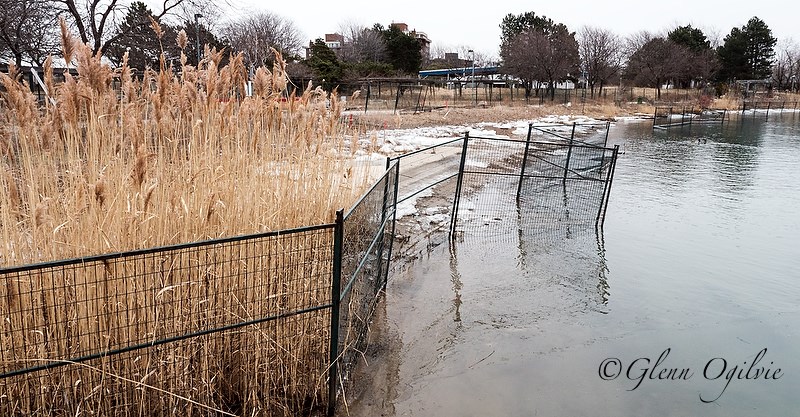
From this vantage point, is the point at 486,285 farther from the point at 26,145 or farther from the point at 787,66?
the point at 787,66

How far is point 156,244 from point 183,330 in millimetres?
522

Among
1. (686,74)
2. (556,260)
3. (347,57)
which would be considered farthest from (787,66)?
(556,260)

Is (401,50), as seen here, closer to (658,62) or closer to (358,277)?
(658,62)

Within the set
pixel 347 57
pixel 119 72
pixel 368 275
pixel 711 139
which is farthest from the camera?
pixel 347 57

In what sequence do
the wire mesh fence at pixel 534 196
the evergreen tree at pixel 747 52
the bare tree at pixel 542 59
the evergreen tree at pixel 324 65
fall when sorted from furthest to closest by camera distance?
the evergreen tree at pixel 747 52 → the bare tree at pixel 542 59 → the evergreen tree at pixel 324 65 → the wire mesh fence at pixel 534 196

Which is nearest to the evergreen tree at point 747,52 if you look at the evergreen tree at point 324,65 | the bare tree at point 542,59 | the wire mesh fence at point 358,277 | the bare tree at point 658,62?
the bare tree at point 658,62

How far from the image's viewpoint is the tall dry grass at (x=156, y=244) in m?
2.92

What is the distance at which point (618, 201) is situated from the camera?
11.4 metres

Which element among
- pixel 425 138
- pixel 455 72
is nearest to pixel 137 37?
pixel 425 138

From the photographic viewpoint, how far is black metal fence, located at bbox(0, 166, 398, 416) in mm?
2846

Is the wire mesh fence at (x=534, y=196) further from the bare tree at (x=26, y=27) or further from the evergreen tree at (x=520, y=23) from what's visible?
the evergreen tree at (x=520, y=23)

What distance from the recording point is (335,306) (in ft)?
11.4

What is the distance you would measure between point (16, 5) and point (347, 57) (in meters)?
40.8

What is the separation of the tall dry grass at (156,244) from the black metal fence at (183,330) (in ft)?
0.04
